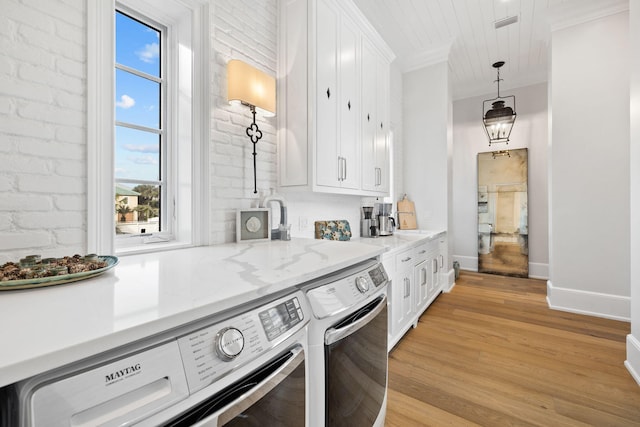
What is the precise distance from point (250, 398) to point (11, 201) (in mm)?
1103

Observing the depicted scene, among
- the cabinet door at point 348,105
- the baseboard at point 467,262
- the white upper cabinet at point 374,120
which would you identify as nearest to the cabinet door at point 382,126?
the white upper cabinet at point 374,120

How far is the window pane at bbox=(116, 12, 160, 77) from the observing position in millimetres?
1480

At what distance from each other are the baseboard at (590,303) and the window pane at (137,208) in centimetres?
407

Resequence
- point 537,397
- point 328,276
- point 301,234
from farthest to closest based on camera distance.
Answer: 1. point 301,234
2. point 537,397
3. point 328,276

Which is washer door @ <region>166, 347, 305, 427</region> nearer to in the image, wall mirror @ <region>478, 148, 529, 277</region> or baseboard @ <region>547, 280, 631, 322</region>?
baseboard @ <region>547, 280, 631, 322</region>

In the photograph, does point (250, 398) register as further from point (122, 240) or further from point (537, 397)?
point (537, 397)

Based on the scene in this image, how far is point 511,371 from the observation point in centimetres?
201

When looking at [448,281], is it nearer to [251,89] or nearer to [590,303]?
[590,303]

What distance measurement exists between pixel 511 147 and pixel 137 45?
528 centimetres

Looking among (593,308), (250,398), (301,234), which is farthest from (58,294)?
(593,308)

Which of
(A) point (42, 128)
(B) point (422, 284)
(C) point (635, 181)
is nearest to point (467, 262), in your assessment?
(B) point (422, 284)

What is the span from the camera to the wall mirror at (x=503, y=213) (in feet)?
14.8

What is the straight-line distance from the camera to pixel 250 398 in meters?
0.69

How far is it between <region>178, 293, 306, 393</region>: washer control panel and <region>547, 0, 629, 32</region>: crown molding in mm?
4182
